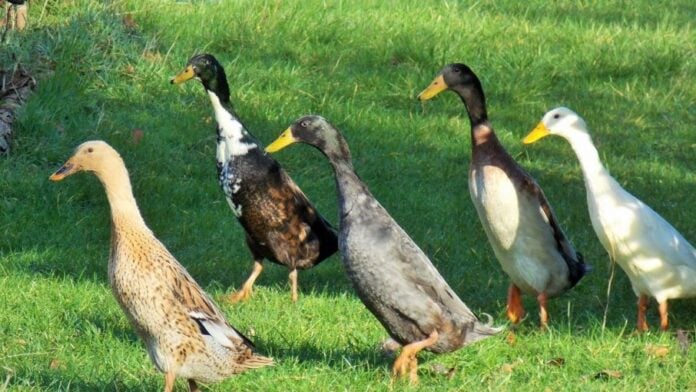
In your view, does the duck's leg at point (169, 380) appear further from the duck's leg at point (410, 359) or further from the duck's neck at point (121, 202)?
the duck's leg at point (410, 359)

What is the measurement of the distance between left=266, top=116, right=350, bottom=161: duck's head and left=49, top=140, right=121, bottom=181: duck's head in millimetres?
1003

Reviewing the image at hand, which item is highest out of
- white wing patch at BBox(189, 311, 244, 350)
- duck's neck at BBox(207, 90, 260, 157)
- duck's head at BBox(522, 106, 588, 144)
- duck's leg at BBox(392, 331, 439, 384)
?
duck's head at BBox(522, 106, 588, 144)

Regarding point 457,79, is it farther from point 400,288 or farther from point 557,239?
point 400,288

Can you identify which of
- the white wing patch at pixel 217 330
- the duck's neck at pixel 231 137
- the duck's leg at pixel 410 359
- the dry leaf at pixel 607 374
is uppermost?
the duck's neck at pixel 231 137

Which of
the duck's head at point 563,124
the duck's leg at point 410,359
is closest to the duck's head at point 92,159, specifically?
the duck's leg at point 410,359

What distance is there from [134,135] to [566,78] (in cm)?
369

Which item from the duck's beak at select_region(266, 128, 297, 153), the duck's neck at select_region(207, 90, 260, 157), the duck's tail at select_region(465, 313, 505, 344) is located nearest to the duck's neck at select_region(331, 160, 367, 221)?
the duck's beak at select_region(266, 128, 297, 153)

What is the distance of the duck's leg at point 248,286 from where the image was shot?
25.5 ft

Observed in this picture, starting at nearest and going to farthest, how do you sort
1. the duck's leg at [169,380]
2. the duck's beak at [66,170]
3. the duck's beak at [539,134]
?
1. the duck's leg at [169,380]
2. the duck's beak at [66,170]
3. the duck's beak at [539,134]

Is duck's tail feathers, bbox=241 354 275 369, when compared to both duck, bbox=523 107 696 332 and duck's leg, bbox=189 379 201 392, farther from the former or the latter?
duck, bbox=523 107 696 332

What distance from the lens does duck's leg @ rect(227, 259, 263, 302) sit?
Answer: 7.76m

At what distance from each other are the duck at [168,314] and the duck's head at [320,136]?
1.00 meters

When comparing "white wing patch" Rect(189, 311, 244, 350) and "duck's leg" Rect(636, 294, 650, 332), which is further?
"duck's leg" Rect(636, 294, 650, 332)

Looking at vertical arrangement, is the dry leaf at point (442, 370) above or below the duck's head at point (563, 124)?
below
